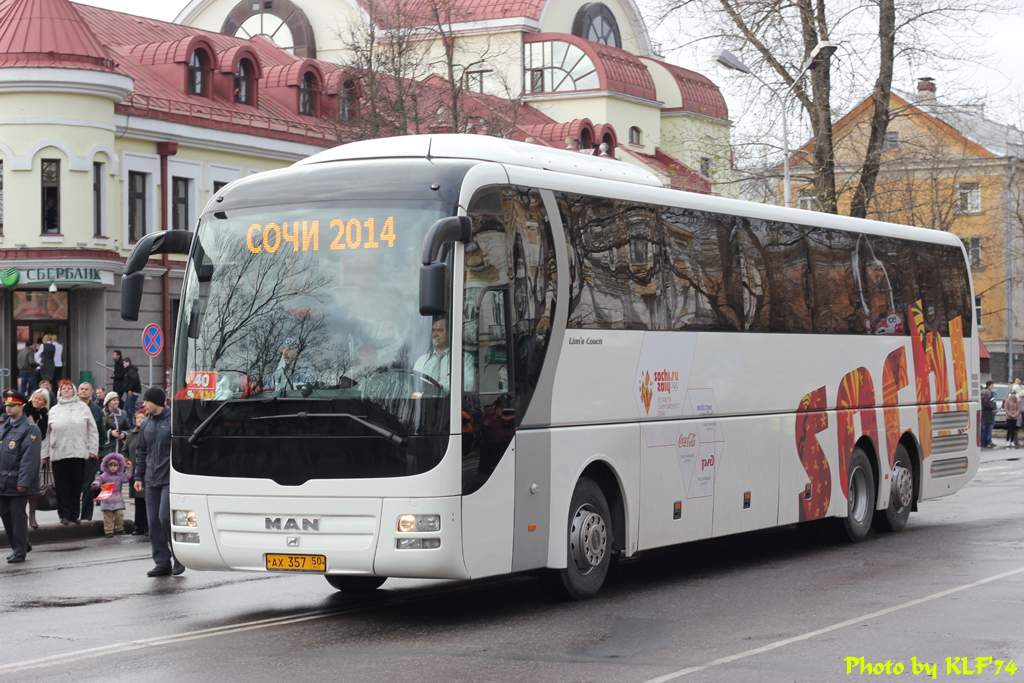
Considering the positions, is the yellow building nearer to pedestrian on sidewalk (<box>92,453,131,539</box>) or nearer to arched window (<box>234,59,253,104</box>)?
arched window (<box>234,59,253,104</box>)

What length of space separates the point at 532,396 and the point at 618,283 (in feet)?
5.80

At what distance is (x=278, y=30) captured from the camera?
6425cm

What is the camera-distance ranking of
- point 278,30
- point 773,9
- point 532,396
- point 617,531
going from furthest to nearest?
point 278,30 < point 773,9 < point 617,531 < point 532,396

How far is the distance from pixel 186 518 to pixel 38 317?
96.1 ft

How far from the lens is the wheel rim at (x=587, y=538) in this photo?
1345 centimetres

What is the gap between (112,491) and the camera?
20766mm

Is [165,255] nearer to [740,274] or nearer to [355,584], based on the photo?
[740,274]

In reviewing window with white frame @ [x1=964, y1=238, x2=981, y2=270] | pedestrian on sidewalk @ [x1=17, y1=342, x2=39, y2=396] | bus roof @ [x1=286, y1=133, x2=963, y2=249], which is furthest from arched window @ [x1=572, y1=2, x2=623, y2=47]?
bus roof @ [x1=286, y1=133, x2=963, y2=249]

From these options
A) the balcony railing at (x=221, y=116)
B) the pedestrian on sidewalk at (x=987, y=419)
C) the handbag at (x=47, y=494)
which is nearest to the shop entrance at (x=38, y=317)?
the balcony railing at (x=221, y=116)

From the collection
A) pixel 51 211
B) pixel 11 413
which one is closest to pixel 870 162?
pixel 51 211

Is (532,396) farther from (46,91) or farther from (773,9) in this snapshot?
(46,91)

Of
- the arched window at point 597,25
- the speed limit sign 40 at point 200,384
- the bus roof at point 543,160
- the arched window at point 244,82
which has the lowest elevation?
the speed limit sign 40 at point 200,384

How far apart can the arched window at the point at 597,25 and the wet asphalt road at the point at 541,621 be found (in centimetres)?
5316

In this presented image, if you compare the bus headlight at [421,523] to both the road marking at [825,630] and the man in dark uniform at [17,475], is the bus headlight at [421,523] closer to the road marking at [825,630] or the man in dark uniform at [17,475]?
the road marking at [825,630]
